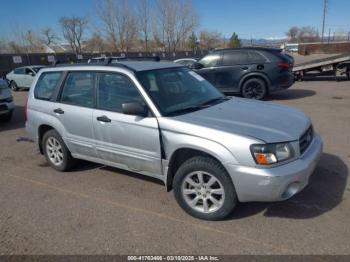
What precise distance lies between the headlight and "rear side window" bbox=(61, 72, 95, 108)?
2.40m

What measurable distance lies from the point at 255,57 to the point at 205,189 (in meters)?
8.20

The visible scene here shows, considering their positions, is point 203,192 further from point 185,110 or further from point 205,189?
point 185,110

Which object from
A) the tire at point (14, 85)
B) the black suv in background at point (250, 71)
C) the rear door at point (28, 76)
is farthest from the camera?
the tire at point (14, 85)

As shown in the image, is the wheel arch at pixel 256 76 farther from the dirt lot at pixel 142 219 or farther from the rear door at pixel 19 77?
the rear door at pixel 19 77

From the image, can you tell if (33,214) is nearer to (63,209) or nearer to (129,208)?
(63,209)

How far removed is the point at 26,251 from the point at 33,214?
0.75 meters

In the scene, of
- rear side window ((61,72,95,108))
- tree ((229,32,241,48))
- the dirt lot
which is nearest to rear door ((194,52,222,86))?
the dirt lot

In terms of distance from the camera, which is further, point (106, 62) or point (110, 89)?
point (106, 62)

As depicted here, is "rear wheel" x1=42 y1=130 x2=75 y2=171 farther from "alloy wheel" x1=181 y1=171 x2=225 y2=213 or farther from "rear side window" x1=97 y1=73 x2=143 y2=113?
"alloy wheel" x1=181 y1=171 x2=225 y2=213

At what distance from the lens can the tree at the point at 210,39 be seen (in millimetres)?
77375

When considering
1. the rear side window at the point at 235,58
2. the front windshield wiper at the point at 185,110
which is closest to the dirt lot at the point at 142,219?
the front windshield wiper at the point at 185,110

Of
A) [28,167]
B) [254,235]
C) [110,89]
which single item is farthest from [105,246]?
[28,167]

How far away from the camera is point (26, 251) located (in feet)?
10.1

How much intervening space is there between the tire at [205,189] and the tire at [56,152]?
85.5 inches
